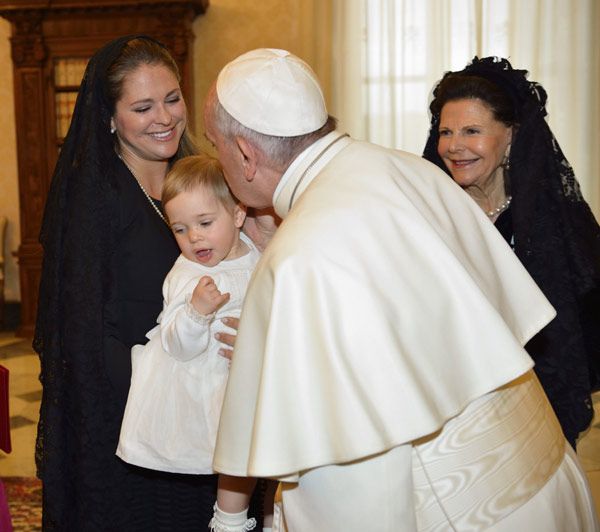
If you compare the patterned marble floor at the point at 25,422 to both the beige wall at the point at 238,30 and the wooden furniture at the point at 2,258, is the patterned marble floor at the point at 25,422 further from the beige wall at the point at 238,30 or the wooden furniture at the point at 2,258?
the beige wall at the point at 238,30

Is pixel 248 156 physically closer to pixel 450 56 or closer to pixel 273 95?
pixel 273 95

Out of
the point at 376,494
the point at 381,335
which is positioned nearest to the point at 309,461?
the point at 376,494

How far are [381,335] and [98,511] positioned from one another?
4.67 ft

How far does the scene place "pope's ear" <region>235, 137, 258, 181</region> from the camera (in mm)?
1863

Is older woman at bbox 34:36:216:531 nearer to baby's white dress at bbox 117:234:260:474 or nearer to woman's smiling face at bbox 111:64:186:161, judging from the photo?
woman's smiling face at bbox 111:64:186:161

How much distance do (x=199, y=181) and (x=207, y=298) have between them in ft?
1.38

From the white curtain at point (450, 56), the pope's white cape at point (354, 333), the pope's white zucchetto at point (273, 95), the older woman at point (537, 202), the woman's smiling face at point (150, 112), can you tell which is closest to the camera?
the pope's white cape at point (354, 333)

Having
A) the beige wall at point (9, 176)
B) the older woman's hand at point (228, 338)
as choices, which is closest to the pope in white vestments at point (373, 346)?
the older woman's hand at point (228, 338)

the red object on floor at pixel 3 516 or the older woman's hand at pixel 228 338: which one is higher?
the older woman's hand at pixel 228 338

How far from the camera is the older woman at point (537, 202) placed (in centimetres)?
288

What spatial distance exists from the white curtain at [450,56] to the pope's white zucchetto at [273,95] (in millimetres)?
6429

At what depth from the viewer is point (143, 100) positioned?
8.72ft

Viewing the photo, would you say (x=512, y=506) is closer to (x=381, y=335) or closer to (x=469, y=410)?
(x=469, y=410)

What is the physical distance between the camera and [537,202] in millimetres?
2953
